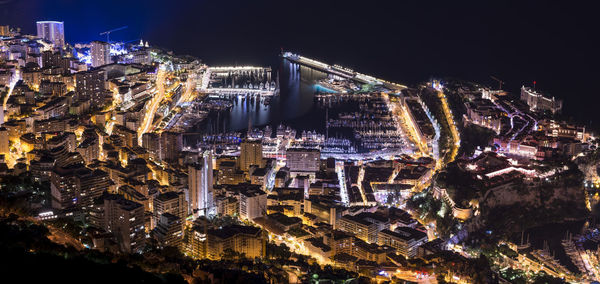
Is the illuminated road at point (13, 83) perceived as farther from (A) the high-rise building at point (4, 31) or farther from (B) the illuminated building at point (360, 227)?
(B) the illuminated building at point (360, 227)

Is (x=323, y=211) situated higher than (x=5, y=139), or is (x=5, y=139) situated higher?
(x=5, y=139)

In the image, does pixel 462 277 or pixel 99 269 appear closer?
pixel 99 269

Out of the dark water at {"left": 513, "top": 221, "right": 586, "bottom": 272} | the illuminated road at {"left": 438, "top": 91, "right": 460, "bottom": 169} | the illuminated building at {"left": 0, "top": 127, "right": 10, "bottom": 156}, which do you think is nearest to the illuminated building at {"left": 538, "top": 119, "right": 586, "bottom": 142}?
the illuminated road at {"left": 438, "top": 91, "right": 460, "bottom": 169}

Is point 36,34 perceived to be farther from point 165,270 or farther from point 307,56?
point 165,270

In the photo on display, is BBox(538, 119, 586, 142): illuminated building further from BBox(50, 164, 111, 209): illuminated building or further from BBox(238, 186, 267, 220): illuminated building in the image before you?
BBox(50, 164, 111, 209): illuminated building

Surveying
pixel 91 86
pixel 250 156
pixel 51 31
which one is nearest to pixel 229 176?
pixel 250 156

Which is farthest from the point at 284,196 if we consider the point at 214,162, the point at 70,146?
the point at 70,146
